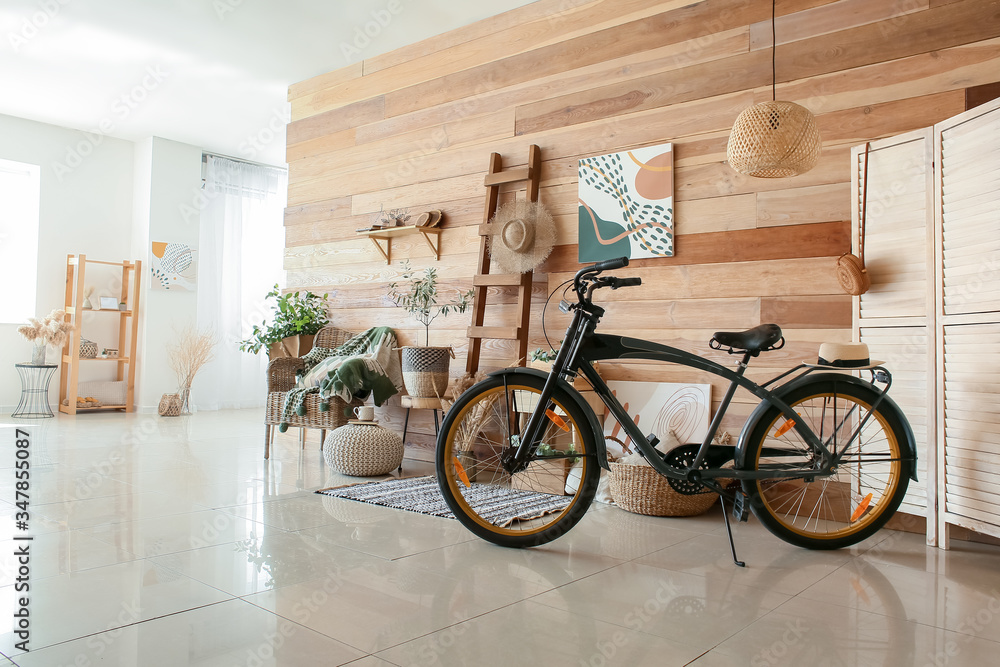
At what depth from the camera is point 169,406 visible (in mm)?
6586

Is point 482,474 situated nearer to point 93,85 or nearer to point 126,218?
point 93,85

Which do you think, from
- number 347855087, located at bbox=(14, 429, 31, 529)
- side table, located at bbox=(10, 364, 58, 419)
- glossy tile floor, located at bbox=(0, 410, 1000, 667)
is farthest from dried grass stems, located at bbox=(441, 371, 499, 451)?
side table, located at bbox=(10, 364, 58, 419)

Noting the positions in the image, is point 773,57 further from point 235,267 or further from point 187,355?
point 235,267

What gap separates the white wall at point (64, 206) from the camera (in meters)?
6.45

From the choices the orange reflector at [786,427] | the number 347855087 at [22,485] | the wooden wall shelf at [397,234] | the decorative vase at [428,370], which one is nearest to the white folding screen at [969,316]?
Result: the orange reflector at [786,427]

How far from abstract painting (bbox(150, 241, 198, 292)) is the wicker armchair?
324 centimetres

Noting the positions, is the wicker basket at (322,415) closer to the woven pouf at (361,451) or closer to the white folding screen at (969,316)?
the woven pouf at (361,451)

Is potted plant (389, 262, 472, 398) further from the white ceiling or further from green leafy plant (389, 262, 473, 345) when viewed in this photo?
the white ceiling

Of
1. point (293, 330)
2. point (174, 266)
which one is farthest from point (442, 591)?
point (174, 266)

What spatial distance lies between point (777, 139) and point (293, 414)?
297 cm

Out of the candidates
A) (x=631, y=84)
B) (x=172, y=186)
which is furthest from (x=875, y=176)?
(x=172, y=186)

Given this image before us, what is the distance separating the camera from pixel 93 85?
562cm

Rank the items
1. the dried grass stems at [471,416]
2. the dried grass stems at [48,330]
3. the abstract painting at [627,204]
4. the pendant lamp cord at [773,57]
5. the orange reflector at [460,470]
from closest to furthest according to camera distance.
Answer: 1. the orange reflector at [460,470]
2. the dried grass stems at [471,416]
3. the pendant lamp cord at [773,57]
4. the abstract painting at [627,204]
5. the dried grass stems at [48,330]

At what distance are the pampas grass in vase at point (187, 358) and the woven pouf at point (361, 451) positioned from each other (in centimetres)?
364
